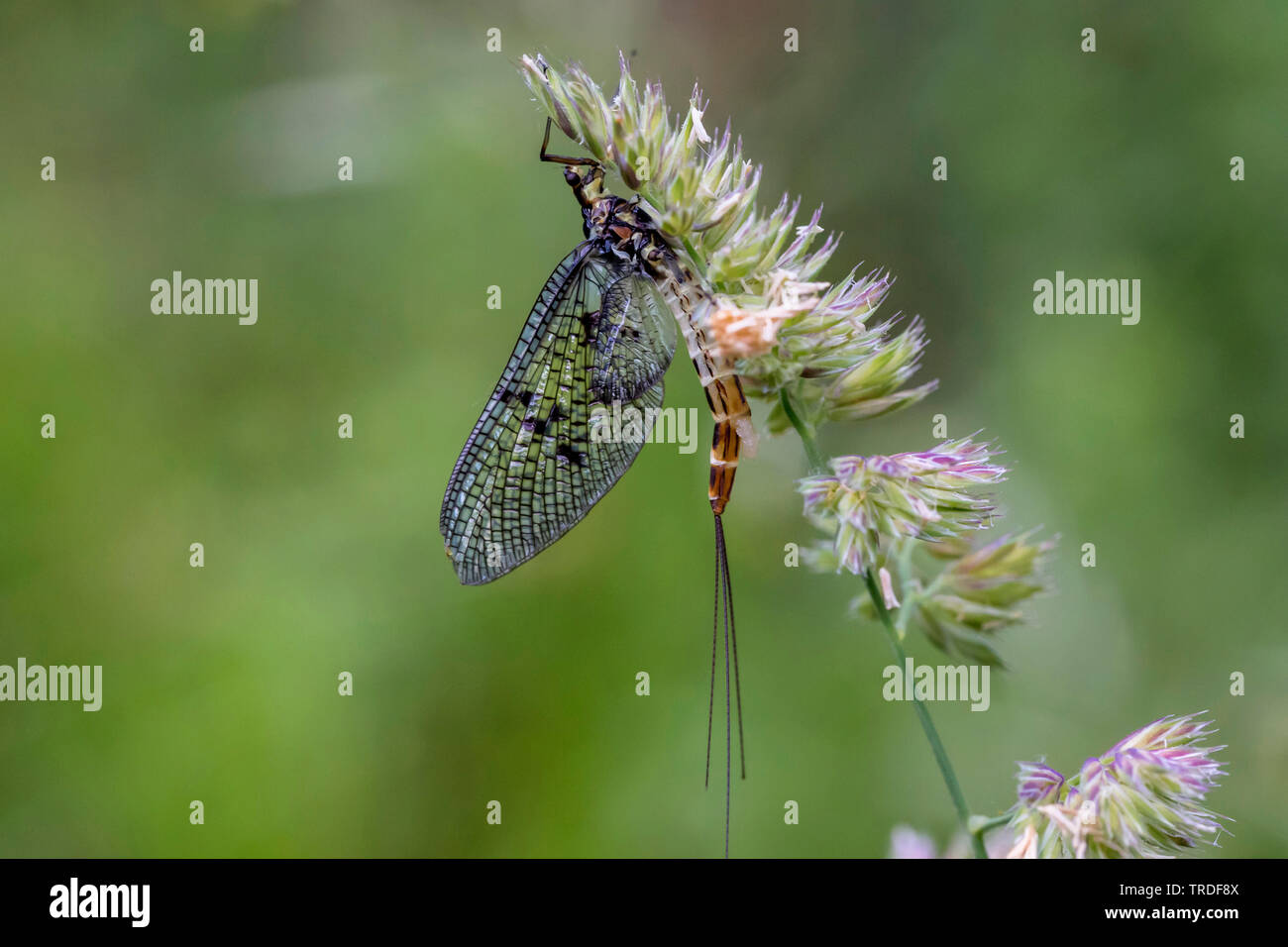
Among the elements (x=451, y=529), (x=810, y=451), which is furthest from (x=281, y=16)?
(x=810, y=451)

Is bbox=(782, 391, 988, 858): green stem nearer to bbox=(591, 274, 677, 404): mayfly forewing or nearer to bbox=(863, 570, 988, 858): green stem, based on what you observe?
bbox=(863, 570, 988, 858): green stem

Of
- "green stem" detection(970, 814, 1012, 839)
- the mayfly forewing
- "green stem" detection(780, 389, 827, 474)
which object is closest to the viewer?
"green stem" detection(970, 814, 1012, 839)

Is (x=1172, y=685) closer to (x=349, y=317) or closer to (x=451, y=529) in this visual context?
(x=451, y=529)

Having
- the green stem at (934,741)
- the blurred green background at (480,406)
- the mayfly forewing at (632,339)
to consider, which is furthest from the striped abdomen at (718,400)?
the blurred green background at (480,406)

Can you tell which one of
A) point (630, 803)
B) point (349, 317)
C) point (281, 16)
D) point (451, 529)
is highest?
point (281, 16)

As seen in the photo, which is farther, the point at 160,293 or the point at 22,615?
the point at 160,293

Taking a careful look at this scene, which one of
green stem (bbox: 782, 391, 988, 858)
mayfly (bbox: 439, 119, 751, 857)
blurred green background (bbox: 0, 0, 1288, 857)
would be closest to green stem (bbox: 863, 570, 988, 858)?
green stem (bbox: 782, 391, 988, 858)
